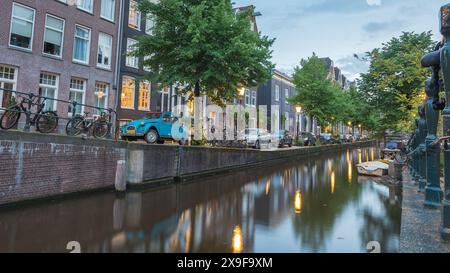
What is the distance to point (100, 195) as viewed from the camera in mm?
10875

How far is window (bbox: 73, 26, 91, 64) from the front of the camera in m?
21.7

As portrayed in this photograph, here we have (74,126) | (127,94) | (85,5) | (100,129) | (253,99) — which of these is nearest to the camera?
(74,126)

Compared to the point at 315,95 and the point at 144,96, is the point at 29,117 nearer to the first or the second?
the point at 144,96

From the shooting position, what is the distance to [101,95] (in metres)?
23.1

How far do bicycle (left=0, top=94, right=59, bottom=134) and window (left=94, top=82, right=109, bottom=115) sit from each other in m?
12.6

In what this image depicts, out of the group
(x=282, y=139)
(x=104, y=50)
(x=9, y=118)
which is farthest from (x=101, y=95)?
(x=282, y=139)

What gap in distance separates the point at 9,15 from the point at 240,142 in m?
16.6

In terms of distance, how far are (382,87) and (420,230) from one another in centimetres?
1110

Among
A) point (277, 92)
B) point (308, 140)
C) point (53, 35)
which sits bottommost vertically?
point (308, 140)

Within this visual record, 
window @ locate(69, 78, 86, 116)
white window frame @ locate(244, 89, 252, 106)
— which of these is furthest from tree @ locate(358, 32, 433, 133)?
white window frame @ locate(244, 89, 252, 106)

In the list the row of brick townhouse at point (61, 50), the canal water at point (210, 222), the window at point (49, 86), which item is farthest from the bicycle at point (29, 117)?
the window at point (49, 86)

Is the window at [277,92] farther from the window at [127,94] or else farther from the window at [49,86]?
the window at [49,86]

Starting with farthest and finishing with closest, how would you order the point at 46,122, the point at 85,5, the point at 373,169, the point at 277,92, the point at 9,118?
the point at 277,92 → the point at 85,5 → the point at 373,169 → the point at 46,122 → the point at 9,118
